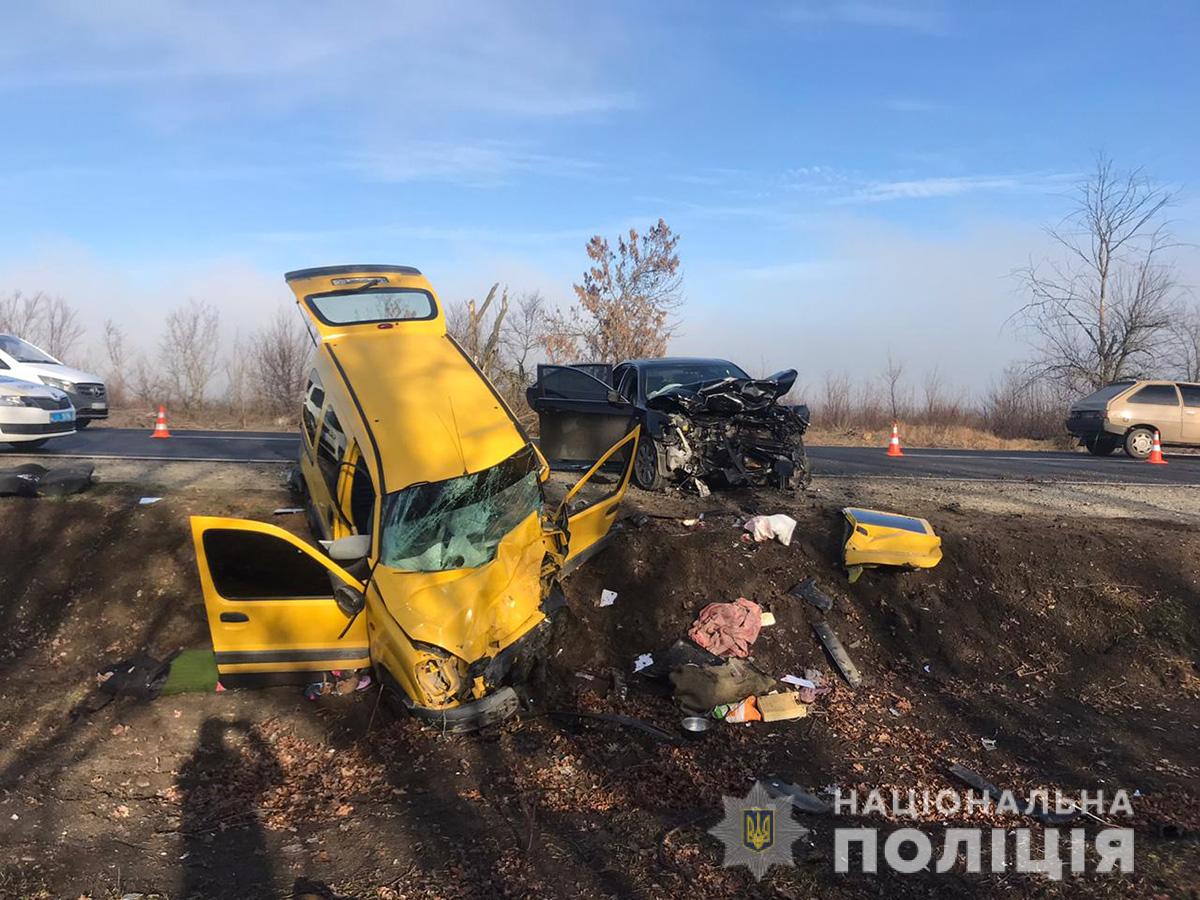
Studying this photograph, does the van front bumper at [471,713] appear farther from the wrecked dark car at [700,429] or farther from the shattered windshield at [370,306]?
the wrecked dark car at [700,429]

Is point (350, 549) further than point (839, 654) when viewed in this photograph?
No

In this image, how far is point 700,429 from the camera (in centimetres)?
950

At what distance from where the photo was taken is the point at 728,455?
9.47 m

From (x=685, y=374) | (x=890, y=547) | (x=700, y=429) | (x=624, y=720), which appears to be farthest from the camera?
(x=685, y=374)

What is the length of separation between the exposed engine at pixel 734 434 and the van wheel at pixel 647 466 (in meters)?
0.10

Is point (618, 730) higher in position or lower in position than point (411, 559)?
lower

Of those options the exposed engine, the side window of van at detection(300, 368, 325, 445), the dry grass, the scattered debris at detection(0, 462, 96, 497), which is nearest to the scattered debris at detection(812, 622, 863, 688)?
the exposed engine

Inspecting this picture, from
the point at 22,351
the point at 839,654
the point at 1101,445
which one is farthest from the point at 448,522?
the point at 1101,445

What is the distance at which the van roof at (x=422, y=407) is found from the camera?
19.6ft

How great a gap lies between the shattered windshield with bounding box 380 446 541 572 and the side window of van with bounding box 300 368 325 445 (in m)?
2.28

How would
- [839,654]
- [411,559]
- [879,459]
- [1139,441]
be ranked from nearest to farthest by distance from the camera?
[411,559]
[839,654]
[879,459]
[1139,441]

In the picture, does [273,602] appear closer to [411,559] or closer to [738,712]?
[411,559]

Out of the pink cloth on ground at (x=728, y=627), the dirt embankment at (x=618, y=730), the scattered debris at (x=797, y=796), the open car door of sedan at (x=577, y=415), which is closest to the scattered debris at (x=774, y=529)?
the dirt embankment at (x=618, y=730)

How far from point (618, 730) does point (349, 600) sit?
80.7 inches
